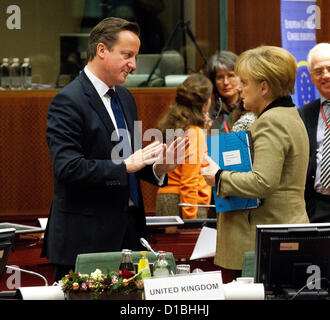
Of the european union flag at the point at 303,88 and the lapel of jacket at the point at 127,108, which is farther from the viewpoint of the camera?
the european union flag at the point at 303,88

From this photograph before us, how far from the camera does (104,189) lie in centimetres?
294

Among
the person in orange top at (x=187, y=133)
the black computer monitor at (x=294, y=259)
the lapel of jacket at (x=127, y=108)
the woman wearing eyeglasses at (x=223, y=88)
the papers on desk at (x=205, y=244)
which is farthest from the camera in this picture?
the woman wearing eyeglasses at (x=223, y=88)

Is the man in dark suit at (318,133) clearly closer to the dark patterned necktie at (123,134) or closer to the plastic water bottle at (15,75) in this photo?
the dark patterned necktie at (123,134)

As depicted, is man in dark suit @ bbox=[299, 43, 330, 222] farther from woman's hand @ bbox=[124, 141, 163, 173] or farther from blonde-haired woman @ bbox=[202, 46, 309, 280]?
woman's hand @ bbox=[124, 141, 163, 173]

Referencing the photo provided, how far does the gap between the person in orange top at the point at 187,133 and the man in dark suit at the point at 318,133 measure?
62 cm

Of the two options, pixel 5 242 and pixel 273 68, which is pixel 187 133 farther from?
pixel 5 242

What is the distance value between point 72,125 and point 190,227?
1234 mm

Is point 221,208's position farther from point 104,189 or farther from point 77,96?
point 77,96

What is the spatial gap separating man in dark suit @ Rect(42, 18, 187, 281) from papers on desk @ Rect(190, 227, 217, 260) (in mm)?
384

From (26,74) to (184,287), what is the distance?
15.8 feet

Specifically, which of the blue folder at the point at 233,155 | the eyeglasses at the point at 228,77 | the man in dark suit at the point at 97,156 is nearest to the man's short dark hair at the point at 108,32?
the man in dark suit at the point at 97,156

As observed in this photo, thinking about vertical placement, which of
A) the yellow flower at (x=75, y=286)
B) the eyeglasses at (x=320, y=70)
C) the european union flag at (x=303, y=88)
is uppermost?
the eyeglasses at (x=320, y=70)

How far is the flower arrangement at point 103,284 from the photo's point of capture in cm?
215
